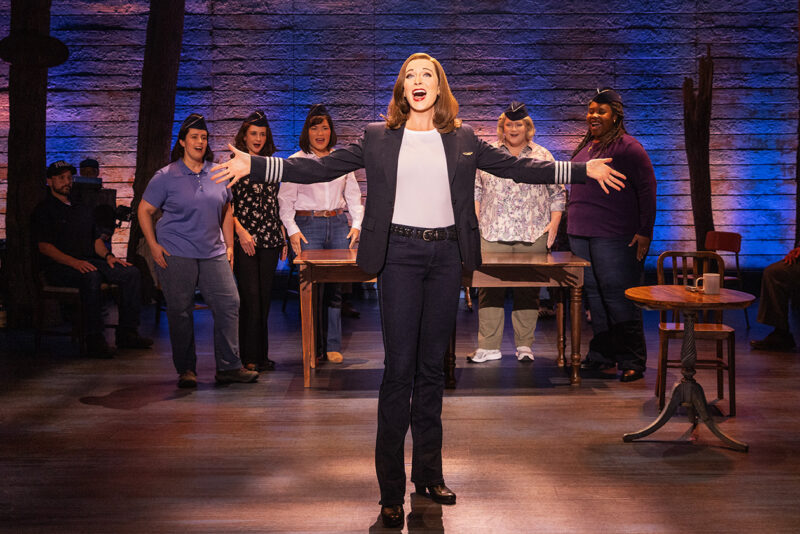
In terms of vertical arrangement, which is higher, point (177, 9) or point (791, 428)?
point (177, 9)

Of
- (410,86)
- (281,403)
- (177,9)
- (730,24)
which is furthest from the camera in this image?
(730,24)

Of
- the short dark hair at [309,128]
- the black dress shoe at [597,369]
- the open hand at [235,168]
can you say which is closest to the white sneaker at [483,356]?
the black dress shoe at [597,369]

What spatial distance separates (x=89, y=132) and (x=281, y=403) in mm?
5620

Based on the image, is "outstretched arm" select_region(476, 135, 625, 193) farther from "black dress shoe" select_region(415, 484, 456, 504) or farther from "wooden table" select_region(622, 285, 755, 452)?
"black dress shoe" select_region(415, 484, 456, 504)

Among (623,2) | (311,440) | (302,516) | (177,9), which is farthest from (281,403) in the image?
(623,2)

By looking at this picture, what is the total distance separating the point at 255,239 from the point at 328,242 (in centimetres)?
49

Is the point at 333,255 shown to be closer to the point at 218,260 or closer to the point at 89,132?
the point at 218,260

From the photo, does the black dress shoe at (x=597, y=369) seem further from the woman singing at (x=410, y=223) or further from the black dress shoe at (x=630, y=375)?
the woman singing at (x=410, y=223)

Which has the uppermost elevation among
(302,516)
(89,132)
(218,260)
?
(89,132)

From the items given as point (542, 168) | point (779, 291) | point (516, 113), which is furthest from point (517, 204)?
point (779, 291)

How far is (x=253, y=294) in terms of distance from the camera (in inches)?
196

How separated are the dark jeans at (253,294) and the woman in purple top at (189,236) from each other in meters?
0.27

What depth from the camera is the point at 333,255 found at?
4.58 m

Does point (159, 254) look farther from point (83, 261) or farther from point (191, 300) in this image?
point (83, 261)
